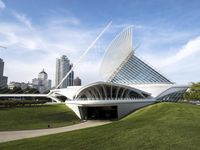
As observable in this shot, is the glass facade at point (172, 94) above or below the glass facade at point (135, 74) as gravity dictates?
below

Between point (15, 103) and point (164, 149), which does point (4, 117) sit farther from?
point (164, 149)

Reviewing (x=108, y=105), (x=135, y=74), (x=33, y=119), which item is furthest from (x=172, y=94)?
(x=33, y=119)

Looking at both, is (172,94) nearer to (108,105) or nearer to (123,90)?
(123,90)

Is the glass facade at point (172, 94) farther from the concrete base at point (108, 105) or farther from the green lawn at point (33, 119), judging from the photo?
the green lawn at point (33, 119)

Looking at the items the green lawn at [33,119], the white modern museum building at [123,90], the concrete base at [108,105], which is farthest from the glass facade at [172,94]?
the green lawn at [33,119]

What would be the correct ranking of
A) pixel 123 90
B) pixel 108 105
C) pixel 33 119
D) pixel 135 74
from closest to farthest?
pixel 33 119, pixel 108 105, pixel 123 90, pixel 135 74

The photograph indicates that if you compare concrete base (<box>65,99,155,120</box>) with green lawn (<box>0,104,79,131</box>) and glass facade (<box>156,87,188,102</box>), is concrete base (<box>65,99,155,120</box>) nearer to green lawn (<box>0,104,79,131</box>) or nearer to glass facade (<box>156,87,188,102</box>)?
green lawn (<box>0,104,79,131</box>)

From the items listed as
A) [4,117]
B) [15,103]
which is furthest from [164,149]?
[15,103]

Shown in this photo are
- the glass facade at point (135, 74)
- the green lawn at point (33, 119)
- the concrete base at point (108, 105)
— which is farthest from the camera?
the glass facade at point (135, 74)

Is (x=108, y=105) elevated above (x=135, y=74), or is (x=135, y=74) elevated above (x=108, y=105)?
(x=135, y=74)

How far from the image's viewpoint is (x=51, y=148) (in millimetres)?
15117

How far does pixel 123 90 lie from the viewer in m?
57.6

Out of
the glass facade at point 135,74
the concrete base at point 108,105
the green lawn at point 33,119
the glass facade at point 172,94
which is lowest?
the green lawn at point 33,119

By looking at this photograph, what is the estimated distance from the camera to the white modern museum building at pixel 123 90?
47.0 m
